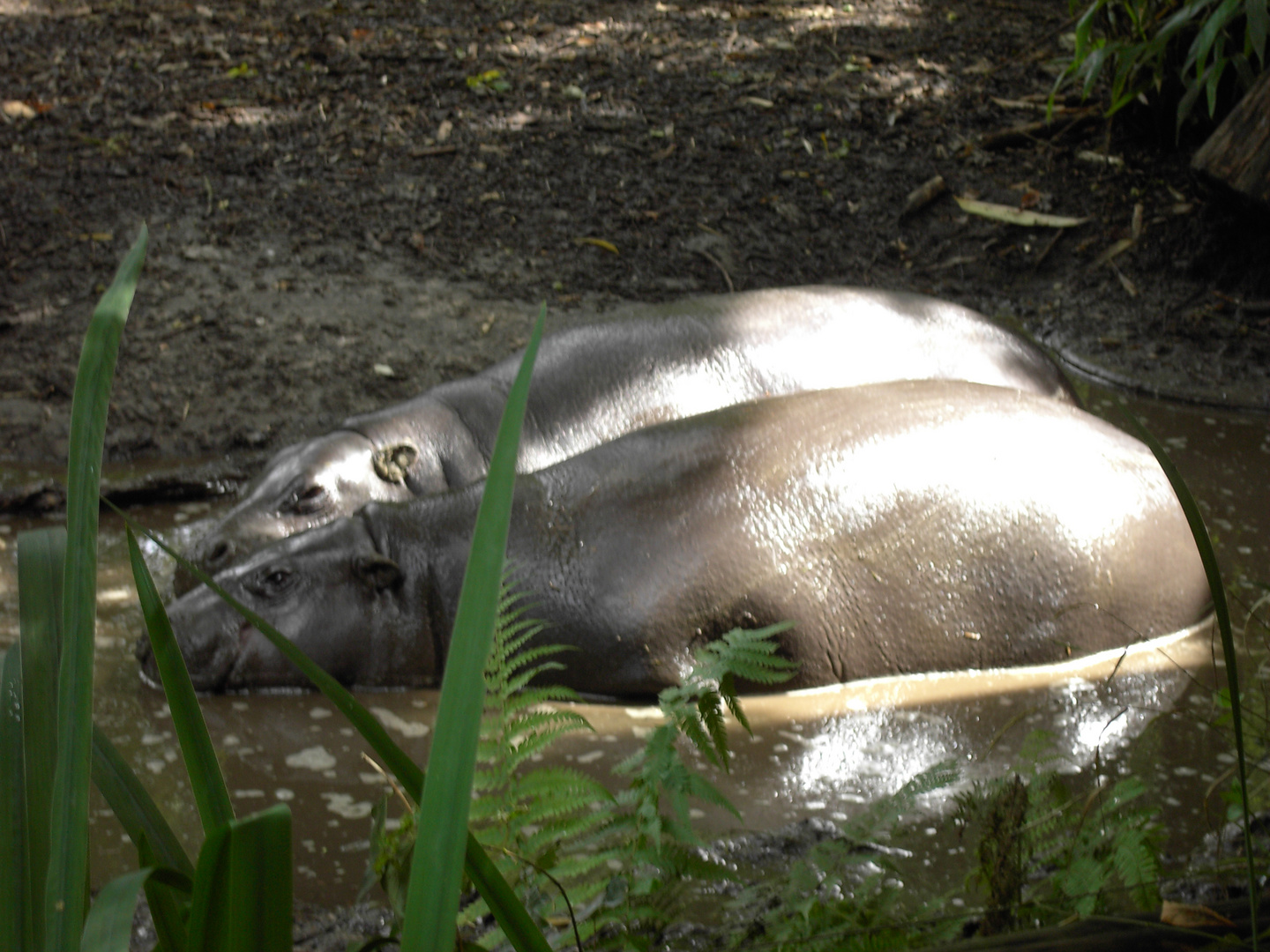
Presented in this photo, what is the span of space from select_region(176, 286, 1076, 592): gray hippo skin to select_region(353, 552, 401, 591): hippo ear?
0.76m

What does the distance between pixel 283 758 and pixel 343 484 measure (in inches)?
62.1

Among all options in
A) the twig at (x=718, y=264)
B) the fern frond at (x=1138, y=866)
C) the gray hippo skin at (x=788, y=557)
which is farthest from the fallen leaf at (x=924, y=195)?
the fern frond at (x=1138, y=866)

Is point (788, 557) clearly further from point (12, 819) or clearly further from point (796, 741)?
point (12, 819)

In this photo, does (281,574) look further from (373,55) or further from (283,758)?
(373,55)

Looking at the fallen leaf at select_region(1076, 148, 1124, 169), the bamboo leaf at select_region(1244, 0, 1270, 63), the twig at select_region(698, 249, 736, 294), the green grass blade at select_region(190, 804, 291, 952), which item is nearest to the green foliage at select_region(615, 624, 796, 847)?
the green grass blade at select_region(190, 804, 291, 952)

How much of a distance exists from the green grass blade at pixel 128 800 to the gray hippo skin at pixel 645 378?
368 centimetres

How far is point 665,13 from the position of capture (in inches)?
400

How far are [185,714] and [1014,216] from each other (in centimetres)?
737

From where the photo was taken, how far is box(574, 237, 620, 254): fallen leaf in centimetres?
736

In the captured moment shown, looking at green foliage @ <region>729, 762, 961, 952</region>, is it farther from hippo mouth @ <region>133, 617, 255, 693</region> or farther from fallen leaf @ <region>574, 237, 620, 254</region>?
fallen leaf @ <region>574, 237, 620, 254</region>

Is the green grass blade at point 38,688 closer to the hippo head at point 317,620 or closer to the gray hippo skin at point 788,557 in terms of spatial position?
the gray hippo skin at point 788,557

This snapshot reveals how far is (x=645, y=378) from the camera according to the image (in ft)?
16.8

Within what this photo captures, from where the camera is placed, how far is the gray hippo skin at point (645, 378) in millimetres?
4859

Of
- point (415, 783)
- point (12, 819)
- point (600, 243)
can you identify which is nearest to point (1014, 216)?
point (600, 243)
